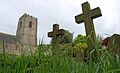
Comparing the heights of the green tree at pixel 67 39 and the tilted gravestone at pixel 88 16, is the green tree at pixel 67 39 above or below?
below

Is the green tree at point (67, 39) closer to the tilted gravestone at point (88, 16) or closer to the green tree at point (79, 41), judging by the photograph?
the green tree at point (79, 41)

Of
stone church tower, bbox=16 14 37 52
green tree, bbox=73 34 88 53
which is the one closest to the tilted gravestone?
green tree, bbox=73 34 88 53

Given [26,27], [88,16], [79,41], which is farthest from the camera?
[26,27]

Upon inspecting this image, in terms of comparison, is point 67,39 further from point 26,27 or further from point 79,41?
point 26,27

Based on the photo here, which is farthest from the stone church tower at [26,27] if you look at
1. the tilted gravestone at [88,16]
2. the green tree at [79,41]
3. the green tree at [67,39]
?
the green tree at [67,39]

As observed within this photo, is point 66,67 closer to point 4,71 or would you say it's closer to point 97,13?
point 4,71

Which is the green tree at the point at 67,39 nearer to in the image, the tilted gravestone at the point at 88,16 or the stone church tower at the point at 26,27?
the tilted gravestone at the point at 88,16

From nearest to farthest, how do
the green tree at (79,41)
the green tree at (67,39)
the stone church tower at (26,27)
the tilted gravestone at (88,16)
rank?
the green tree at (79,41)
the green tree at (67,39)
the tilted gravestone at (88,16)
the stone church tower at (26,27)

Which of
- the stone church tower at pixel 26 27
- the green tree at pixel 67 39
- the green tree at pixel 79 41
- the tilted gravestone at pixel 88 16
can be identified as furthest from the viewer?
the stone church tower at pixel 26 27

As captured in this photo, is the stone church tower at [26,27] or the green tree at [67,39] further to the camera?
the stone church tower at [26,27]

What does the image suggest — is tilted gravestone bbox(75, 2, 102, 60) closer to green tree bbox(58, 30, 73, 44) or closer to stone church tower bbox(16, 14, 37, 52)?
green tree bbox(58, 30, 73, 44)

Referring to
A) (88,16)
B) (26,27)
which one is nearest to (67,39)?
(88,16)

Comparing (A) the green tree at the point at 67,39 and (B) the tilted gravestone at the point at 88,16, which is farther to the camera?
(B) the tilted gravestone at the point at 88,16

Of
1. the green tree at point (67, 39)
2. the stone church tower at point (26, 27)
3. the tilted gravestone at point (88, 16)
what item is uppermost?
the stone church tower at point (26, 27)
